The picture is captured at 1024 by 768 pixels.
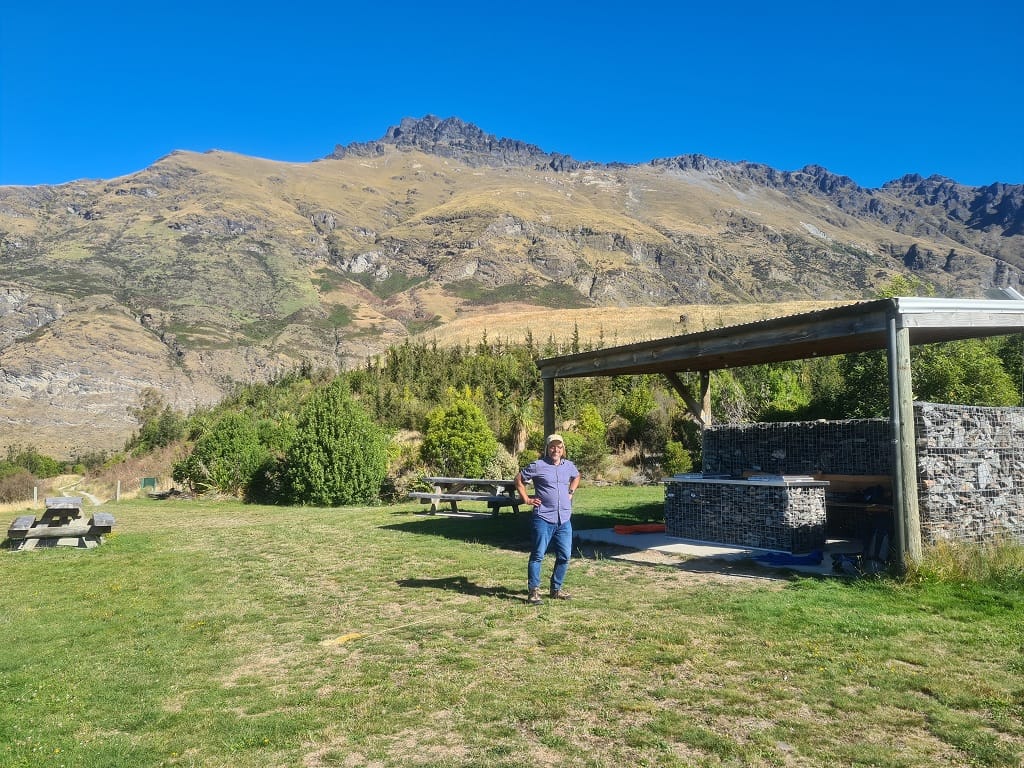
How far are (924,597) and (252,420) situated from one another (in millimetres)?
18505

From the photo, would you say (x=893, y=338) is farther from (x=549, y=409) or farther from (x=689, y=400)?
(x=549, y=409)

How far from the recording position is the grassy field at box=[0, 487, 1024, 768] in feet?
11.8

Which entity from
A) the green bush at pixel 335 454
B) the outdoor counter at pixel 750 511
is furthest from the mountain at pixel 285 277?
the outdoor counter at pixel 750 511

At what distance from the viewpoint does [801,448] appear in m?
10.7

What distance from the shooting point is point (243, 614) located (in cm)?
652

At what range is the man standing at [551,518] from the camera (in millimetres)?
6574

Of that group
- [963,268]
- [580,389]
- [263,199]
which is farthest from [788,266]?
[580,389]

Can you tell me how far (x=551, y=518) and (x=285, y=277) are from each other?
463 feet

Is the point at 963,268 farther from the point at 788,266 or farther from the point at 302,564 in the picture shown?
the point at 302,564

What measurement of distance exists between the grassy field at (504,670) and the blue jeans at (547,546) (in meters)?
0.34

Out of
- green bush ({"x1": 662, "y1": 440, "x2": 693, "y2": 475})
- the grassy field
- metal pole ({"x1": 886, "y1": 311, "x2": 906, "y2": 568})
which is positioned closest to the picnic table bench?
the grassy field

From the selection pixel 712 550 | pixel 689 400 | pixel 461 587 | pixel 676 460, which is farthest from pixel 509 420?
pixel 461 587

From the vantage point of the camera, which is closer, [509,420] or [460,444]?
[460,444]

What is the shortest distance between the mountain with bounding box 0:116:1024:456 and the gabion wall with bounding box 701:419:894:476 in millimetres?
48096
